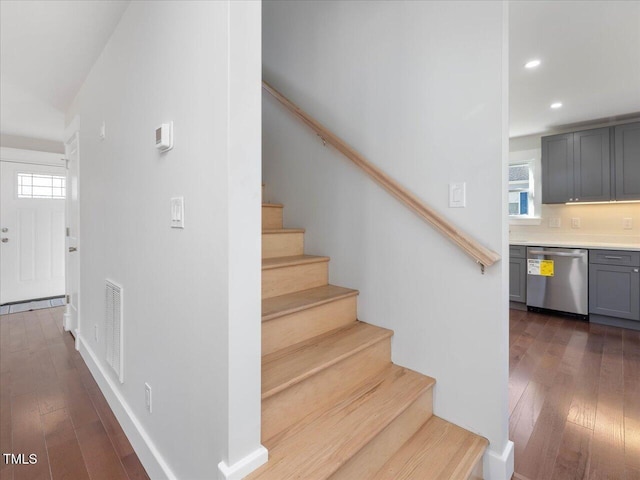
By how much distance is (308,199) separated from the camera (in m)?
2.34

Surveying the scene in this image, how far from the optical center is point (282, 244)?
2.27 meters

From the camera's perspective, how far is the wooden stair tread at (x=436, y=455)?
51.8 inches

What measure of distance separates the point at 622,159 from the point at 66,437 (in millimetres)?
5744

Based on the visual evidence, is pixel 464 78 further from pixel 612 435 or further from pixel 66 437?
pixel 66 437

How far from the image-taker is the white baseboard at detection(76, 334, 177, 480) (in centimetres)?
143

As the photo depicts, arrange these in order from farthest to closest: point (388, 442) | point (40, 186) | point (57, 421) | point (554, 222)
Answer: point (40, 186)
point (554, 222)
point (57, 421)
point (388, 442)

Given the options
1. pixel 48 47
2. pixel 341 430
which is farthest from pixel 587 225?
pixel 48 47

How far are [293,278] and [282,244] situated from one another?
35 cm

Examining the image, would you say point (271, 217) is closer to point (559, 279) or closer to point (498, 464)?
point (498, 464)

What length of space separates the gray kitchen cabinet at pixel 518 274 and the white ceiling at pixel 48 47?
4639 millimetres

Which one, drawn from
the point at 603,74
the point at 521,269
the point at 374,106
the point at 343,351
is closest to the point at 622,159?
the point at 603,74

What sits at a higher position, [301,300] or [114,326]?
[301,300]

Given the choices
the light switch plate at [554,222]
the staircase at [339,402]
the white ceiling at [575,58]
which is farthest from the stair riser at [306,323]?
the light switch plate at [554,222]

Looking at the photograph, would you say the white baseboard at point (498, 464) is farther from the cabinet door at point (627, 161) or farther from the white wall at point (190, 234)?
the cabinet door at point (627, 161)
